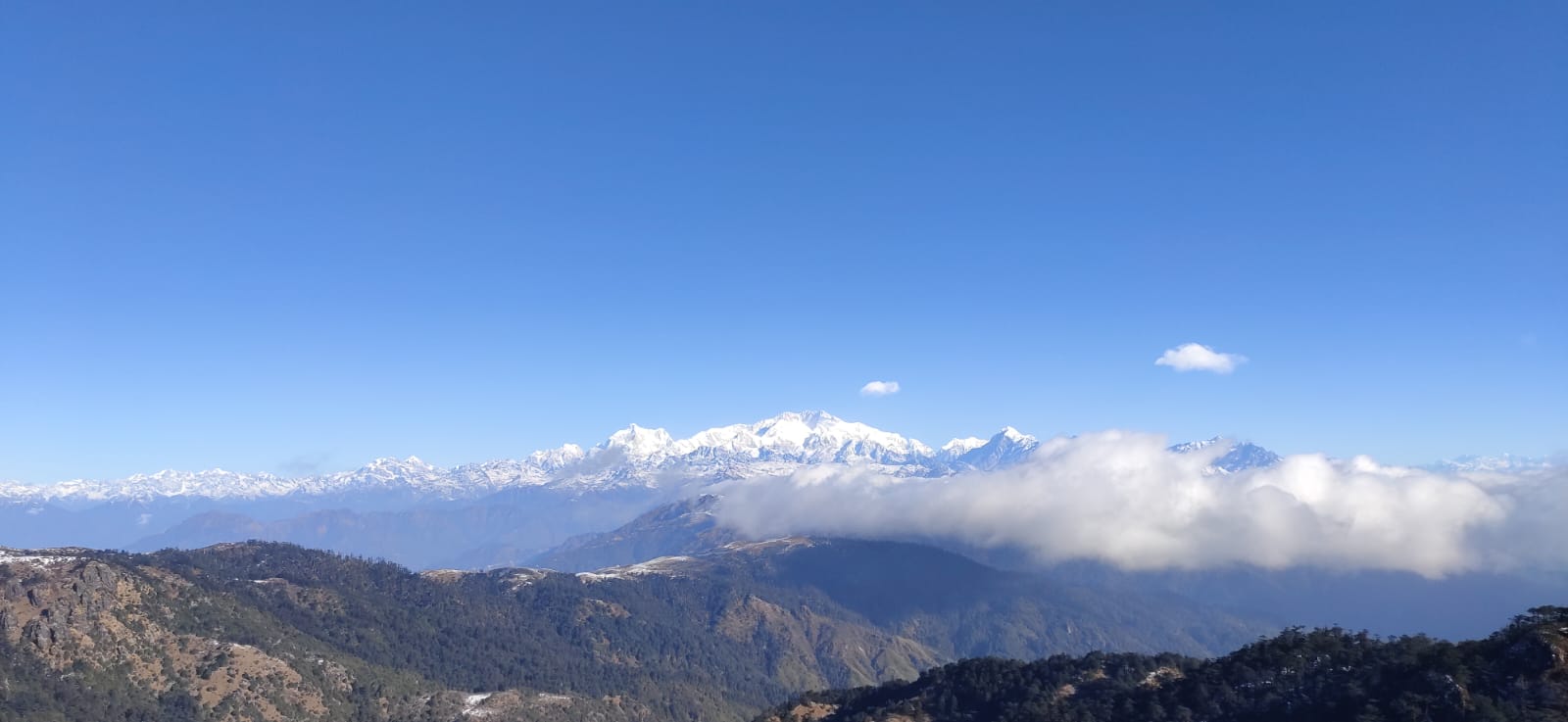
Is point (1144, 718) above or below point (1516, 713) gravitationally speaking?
below

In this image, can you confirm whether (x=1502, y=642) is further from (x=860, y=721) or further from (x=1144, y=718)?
(x=860, y=721)

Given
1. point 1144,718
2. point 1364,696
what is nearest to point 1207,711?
point 1144,718

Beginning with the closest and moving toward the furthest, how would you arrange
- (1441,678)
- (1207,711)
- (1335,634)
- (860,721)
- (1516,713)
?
(1516,713) → (1441,678) → (1207,711) → (1335,634) → (860,721)

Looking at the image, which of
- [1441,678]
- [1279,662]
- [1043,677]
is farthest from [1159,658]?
[1441,678]

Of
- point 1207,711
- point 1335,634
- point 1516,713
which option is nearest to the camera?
point 1516,713

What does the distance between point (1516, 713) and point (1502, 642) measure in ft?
67.5

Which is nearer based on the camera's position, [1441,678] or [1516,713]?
[1516,713]

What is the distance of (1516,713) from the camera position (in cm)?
10506

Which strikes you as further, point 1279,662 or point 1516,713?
point 1279,662

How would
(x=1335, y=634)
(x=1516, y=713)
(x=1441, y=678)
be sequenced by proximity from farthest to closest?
(x=1335, y=634)
(x=1441, y=678)
(x=1516, y=713)

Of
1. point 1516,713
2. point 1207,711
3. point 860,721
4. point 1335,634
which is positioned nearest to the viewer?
point 1516,713

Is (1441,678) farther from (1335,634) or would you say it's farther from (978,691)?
(978,691)

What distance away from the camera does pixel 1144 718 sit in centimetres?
15250

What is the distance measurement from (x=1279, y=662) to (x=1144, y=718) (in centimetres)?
2615
